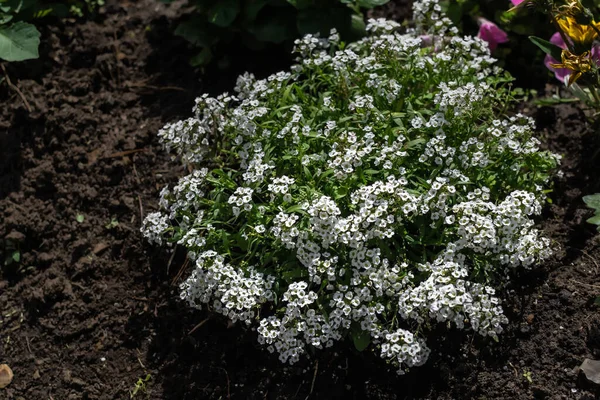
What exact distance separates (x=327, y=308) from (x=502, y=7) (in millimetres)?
2516

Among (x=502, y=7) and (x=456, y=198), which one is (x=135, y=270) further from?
(x=502, y=7)

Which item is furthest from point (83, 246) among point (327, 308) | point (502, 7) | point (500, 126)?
point (502, 7)

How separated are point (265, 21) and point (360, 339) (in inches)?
87.2

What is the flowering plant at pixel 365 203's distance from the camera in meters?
3.07

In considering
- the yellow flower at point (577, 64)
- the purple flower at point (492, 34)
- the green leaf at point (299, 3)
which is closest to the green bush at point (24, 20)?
the green leaf at point (299, 3)

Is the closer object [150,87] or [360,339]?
[360,339]

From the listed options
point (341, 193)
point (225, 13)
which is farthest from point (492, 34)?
point (341, 193)

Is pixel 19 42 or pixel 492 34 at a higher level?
pixel 492 34

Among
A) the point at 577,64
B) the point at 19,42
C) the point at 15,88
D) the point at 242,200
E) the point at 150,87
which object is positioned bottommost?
the point at 15,88

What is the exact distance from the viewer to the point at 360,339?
3.19 meters

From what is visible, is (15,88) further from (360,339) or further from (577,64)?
(577,64)

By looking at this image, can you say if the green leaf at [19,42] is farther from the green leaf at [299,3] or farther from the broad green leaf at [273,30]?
the green leaf at [299,3]

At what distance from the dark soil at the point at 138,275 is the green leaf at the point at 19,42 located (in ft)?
1.17

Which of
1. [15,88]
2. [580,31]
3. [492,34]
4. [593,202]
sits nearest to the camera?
[593,202]
